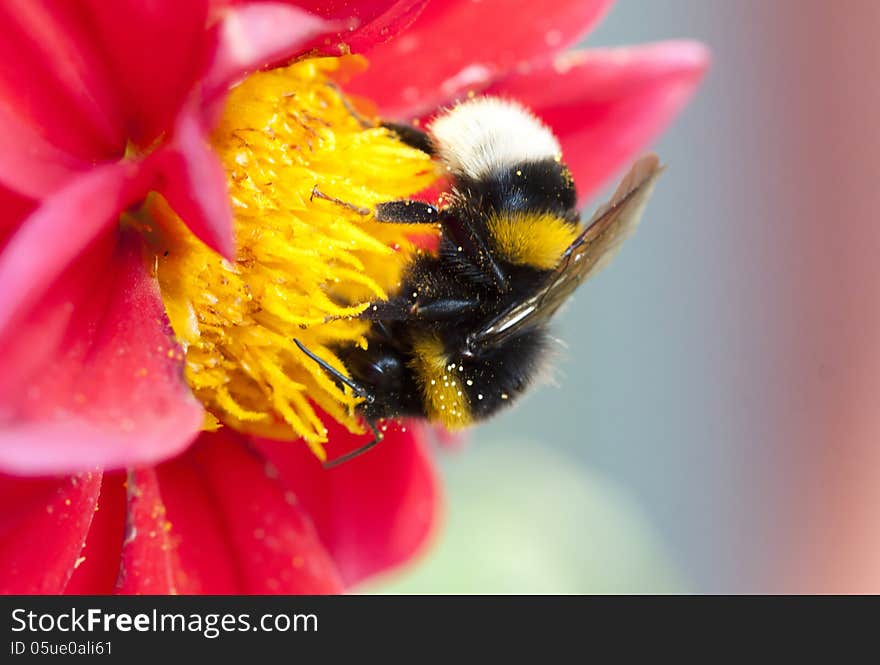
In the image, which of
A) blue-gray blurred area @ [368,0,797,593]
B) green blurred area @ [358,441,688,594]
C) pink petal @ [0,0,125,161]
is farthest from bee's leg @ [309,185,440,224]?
blue-gray blurred area @ [368,0,797,593]

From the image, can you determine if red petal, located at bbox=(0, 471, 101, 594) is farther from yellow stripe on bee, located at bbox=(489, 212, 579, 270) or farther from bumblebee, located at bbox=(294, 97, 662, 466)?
yellow stripe on bee, located at bbox=(489, 212, 579, 270)

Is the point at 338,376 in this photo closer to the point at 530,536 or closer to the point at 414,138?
the point at 414,138

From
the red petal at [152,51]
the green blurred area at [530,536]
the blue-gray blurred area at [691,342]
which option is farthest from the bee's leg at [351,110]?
the blue-gray blurred area at [691,342]

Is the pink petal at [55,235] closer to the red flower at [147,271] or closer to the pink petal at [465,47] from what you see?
the red flower at [147,271]

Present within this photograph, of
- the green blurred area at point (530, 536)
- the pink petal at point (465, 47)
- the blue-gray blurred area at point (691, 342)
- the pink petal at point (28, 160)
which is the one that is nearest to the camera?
the pink petal at point (28, 160)

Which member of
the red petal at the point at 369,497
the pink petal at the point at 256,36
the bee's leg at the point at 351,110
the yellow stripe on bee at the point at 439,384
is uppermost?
the pink petal at the point at 256,36

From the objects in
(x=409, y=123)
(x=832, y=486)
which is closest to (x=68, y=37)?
(x=409, y=123)
